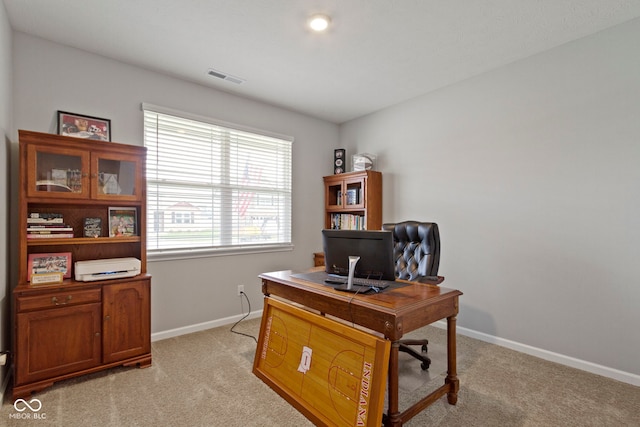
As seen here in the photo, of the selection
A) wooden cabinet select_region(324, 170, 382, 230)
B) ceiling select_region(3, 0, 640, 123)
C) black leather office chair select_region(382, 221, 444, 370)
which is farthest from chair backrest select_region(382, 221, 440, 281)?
ceiling select_region(3, 0, 640, 123)

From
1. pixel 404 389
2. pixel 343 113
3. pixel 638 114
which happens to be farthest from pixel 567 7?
pixel 404 389

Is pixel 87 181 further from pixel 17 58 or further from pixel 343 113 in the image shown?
A: pixel 343 113

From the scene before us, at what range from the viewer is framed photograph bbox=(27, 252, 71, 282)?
2.23 m

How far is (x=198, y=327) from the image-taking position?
10.7 feet

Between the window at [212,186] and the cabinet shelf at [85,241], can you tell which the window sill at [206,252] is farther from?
the cabinet shelf at [85,241]

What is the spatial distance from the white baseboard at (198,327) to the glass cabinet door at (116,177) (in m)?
1.41

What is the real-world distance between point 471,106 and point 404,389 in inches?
110

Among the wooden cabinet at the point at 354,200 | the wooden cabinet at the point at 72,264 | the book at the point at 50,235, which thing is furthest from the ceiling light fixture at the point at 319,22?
the book at the point at 50,235

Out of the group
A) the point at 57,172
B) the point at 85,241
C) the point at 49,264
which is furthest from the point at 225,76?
the point at 49,264

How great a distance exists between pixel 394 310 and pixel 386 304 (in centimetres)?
9

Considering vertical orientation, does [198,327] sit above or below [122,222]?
below

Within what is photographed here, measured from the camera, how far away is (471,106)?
126 inches

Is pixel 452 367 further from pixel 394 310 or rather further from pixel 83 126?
pixel 83 126

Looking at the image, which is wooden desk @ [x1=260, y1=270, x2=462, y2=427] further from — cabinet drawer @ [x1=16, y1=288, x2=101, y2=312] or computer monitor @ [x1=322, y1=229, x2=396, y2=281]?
cabinet drawer @ [x1=16, y1=288, x2=101, y2=312]
